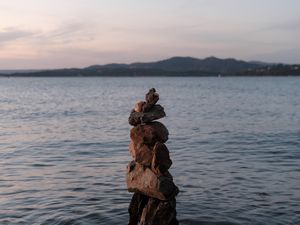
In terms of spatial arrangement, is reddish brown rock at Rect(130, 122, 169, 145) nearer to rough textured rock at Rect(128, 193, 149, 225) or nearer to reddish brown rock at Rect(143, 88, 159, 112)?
reddish brown rock at Rect(143, 88, 159, 112)

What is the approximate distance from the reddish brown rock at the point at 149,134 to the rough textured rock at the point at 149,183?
2.56ft

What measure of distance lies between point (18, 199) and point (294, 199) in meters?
11.4

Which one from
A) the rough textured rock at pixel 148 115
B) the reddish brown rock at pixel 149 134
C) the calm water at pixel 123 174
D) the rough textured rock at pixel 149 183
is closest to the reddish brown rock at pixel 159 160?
the rough textured rock at pixel 149 183

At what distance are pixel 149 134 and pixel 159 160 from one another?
36.8 inches

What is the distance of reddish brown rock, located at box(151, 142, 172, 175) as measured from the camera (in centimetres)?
1692

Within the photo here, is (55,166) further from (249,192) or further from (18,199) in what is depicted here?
(249,192)

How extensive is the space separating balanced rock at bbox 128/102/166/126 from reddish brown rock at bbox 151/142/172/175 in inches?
35.7

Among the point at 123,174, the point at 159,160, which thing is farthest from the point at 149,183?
the point at 123,174

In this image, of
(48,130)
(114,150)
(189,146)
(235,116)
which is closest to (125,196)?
(114,150)

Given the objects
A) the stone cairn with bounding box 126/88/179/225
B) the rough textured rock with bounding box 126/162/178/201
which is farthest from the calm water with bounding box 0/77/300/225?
the rough textured rock with bounding box 126/162/178/201

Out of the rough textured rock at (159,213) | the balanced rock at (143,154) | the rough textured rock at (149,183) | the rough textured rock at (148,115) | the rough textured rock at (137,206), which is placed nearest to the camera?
the rough textured rock at (149,183)

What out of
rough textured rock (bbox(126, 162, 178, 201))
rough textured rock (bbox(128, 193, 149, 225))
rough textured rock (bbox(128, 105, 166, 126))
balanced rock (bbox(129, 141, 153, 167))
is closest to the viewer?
rough textured rock (bbox(126, 162, 178, 201))

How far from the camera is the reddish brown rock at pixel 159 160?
16.9 meters

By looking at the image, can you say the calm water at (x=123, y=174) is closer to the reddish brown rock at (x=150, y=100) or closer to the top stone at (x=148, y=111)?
the top stone at (x=148, y=111)
